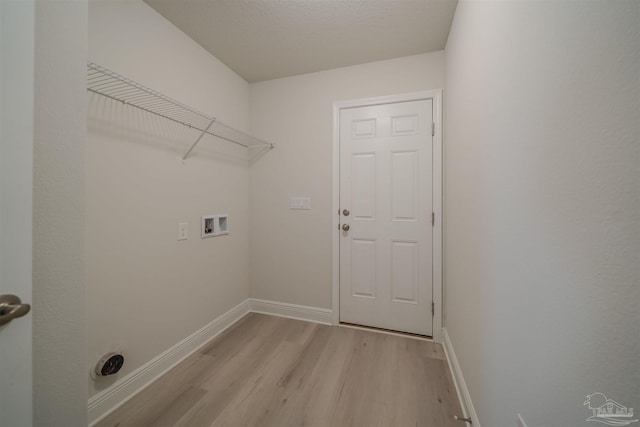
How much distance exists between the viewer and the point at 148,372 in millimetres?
1489

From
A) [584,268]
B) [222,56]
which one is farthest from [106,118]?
[584,268]

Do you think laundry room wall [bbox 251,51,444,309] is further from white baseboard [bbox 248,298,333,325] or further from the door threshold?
the door threshold

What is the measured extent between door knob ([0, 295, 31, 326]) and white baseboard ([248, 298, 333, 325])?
2001mm

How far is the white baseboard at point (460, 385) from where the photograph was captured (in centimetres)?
117

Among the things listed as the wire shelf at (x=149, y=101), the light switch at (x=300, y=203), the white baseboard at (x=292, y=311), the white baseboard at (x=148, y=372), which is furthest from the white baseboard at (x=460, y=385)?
the wire shelf at (x=149, y=101)

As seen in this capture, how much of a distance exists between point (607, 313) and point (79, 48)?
1446mm

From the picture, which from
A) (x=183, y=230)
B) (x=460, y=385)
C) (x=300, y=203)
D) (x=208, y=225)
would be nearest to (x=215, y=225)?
(x=208, y=225)

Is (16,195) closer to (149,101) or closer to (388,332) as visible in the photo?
(149,101)

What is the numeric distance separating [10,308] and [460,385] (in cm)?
191

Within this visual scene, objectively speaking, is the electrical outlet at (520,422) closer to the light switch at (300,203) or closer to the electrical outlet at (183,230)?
the light switch at (300,203)

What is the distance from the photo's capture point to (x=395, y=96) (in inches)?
80.2

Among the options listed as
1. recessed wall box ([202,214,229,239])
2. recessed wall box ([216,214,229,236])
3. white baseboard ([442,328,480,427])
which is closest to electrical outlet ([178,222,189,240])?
recessed wall box ([202,214,229,239])

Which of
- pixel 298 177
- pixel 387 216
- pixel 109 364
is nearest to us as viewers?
pixel 109 364

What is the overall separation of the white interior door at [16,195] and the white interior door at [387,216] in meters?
1.90
